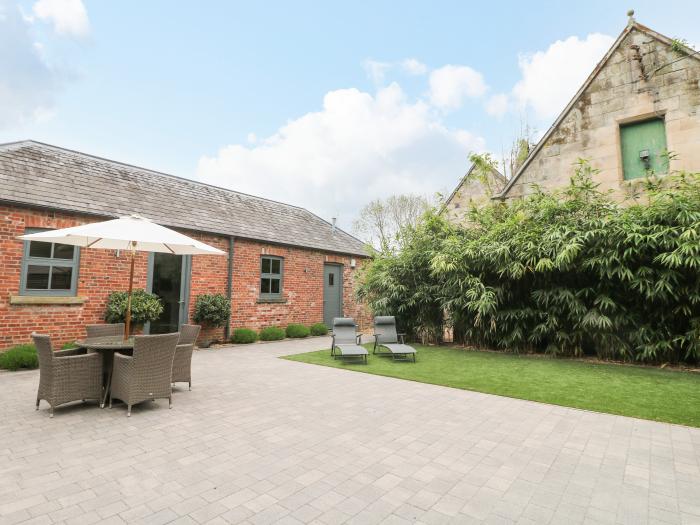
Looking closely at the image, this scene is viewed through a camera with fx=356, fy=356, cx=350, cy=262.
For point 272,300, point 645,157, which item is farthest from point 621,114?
point 272,300

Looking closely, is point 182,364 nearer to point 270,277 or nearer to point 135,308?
point 135,308

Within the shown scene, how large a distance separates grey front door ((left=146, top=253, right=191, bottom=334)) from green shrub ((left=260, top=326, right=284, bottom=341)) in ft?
7.79

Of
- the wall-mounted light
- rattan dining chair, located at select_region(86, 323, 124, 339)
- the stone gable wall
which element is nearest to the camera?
rattan dining chair, located at select_region(86, 323, 124, 339)

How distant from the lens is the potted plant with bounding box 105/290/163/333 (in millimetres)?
7691

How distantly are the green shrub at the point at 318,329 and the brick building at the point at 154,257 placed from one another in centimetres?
50

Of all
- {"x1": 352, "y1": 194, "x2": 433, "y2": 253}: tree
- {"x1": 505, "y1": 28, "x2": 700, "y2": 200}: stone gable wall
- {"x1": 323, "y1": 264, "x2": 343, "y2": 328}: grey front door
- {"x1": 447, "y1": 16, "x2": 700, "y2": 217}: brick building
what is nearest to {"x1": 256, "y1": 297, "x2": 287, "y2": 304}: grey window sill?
{"x1": 323, "y1": 264, "x2": 343, "y2": 328}: grey front door

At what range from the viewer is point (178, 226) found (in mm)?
9180

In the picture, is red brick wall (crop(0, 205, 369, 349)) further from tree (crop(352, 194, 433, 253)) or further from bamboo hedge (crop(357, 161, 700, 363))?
tree (crop(352, 194, 433, 253))

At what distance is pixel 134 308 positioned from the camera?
7672mm

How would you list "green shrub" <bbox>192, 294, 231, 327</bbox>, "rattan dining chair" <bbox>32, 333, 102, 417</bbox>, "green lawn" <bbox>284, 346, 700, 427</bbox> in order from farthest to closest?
"green shrub" <bbox>192, 294, 231, 327</bbox>, "green lawn" <bbox>284, 346, 700, 427</bbox>, "rattan dining chair" <bbox>32, 333, 102, 417</bbox>

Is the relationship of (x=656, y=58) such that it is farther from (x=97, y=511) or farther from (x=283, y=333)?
(x=97, y=511)

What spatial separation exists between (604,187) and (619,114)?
78.5 inches

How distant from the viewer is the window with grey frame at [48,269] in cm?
704

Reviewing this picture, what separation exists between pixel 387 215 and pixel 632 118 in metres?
16.9
